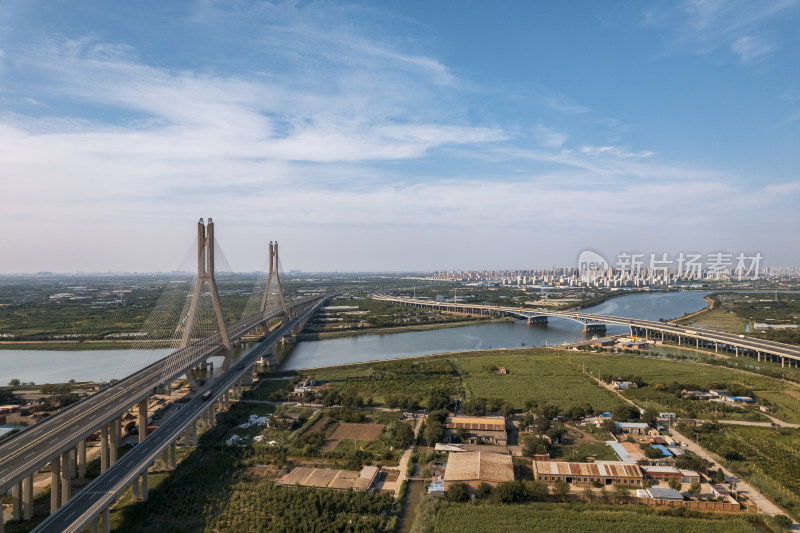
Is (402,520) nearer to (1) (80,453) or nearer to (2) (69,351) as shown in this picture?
(1) (80,453)

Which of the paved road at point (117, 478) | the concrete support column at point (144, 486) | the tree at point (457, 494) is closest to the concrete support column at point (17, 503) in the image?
the paved road at point (117, 478)

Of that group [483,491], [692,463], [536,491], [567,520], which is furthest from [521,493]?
[692,463]

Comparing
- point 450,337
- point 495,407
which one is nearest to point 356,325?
point 450,337

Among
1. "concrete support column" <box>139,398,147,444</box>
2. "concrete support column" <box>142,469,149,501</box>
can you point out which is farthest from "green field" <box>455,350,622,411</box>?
"concrete support column" <box>142,469,149,501</box>

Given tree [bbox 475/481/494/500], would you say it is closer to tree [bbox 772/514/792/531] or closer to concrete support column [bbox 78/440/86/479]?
tree [bbox 772/514/792/531]

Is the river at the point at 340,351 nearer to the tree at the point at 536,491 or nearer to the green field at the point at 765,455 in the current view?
the tree at the point at 536,491

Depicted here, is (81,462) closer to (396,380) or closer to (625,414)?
(396,380)
